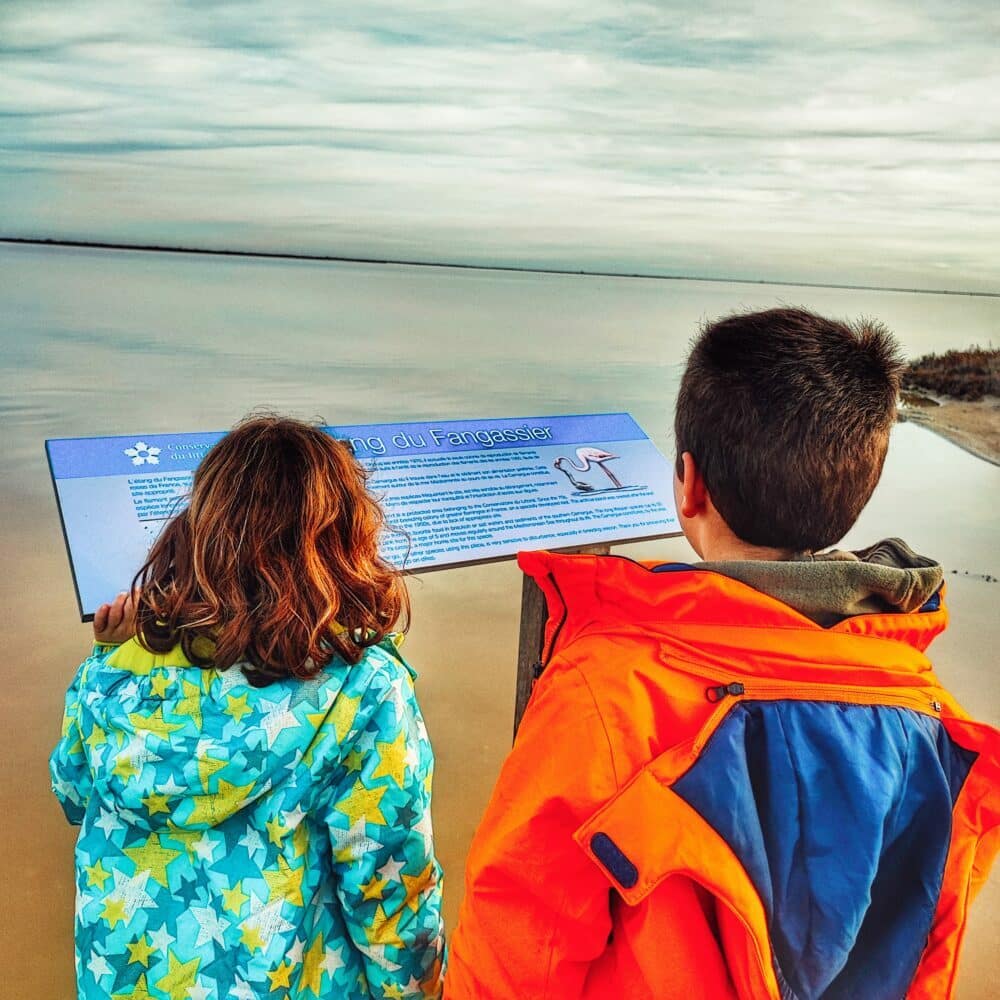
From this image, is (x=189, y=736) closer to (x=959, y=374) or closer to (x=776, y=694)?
(x=776, y=694)

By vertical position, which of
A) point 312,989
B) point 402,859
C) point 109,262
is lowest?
point 109,262

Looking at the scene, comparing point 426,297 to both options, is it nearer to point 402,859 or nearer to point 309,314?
point 309,314

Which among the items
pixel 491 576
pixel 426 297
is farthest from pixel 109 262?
pixel 491 576

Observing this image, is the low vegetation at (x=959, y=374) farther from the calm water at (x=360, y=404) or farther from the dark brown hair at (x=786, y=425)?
the dark brown hair at (x=786, y=425)

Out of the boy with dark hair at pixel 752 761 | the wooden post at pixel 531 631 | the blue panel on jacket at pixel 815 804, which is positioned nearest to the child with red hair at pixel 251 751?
the boy with dark hair at pixel 752 761

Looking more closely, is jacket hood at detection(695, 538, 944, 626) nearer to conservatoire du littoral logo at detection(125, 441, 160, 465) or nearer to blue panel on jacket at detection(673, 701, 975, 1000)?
blue panel on jacket at detection(673, 701, 975, 1000)

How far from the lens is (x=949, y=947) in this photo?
3.10 ft

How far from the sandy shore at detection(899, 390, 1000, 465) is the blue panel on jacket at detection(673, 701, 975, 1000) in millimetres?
6844

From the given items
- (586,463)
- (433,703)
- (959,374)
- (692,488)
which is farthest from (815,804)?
(959,374)

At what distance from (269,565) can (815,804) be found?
24.5 inches

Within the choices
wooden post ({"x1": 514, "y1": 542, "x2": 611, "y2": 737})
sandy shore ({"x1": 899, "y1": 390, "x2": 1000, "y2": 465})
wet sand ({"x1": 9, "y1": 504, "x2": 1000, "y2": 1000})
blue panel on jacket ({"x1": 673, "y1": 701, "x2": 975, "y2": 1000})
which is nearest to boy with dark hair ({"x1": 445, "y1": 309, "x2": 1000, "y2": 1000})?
blue panel on jacket ({"x1": 673, "y1": 701, "x2": 975, "y2": 1000})

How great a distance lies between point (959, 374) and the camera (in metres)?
8.59

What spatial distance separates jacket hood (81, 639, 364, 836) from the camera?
39.3 inches

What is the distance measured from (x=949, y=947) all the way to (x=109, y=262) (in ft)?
58.3
